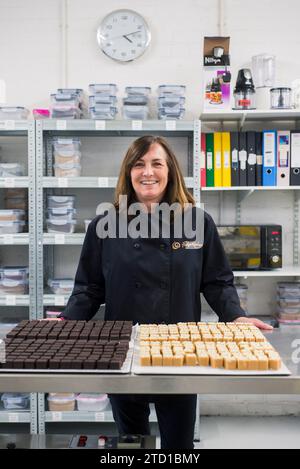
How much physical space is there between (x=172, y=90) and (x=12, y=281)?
1.66m

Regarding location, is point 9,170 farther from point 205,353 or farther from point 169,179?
point 205,353

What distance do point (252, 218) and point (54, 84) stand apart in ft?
5.85

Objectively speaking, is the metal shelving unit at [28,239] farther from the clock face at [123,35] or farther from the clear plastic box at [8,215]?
the clock face at [123,35]

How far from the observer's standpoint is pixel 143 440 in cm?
169

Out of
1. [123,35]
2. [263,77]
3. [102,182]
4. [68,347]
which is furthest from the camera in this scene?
[123,35]

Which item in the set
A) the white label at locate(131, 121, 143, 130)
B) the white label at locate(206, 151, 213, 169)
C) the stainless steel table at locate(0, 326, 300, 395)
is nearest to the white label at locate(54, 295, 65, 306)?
the white label at locate(131, 121, 143, 130)

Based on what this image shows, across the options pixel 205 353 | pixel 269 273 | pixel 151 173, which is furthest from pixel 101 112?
pixel 205 353

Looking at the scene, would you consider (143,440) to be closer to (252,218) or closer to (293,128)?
(252,218)

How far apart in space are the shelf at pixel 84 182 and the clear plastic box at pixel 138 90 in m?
0.63

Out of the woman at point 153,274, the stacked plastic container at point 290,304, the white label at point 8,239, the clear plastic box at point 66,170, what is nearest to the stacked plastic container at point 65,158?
the clear plastic box at point 66,170

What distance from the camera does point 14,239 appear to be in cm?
343

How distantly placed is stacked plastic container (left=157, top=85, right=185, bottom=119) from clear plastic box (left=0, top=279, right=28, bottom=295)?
1.46m

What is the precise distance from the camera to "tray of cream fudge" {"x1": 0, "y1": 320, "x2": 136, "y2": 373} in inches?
52.5

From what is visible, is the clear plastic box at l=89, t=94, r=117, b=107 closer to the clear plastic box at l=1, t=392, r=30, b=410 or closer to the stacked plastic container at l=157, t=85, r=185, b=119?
the stacked plastic container at l=157, t=85, r=185, b=119
